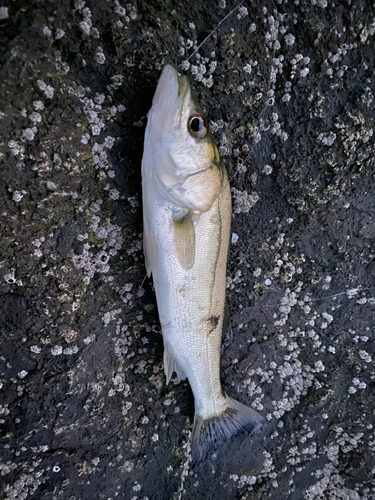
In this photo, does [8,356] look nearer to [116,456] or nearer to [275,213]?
[116,456]

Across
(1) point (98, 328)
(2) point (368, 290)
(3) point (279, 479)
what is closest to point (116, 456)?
(1) point (98, 328)

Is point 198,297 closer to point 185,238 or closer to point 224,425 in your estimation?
point 185,238

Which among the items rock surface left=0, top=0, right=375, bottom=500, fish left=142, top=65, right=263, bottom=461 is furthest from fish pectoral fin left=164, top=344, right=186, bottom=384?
rock surface left=0, top=0, right=375, bottom=500

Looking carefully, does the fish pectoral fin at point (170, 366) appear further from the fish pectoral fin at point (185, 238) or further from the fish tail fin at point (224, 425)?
the fish pectoral fin at point (185, 238)

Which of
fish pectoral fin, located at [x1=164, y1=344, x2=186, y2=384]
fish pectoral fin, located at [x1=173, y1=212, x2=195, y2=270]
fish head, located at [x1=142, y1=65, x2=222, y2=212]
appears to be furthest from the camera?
fish pectoral fin, located at [x1=164, y1=344, x2=186, y2=384]

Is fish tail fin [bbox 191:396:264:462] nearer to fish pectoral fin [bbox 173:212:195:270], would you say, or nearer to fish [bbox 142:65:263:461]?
fish [bbox 142:65:263:461]

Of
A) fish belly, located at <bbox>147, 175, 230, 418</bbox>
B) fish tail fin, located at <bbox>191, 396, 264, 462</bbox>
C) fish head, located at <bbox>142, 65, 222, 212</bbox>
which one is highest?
fish head, located at <bbox>142, 65, 222, 212</bbox>
